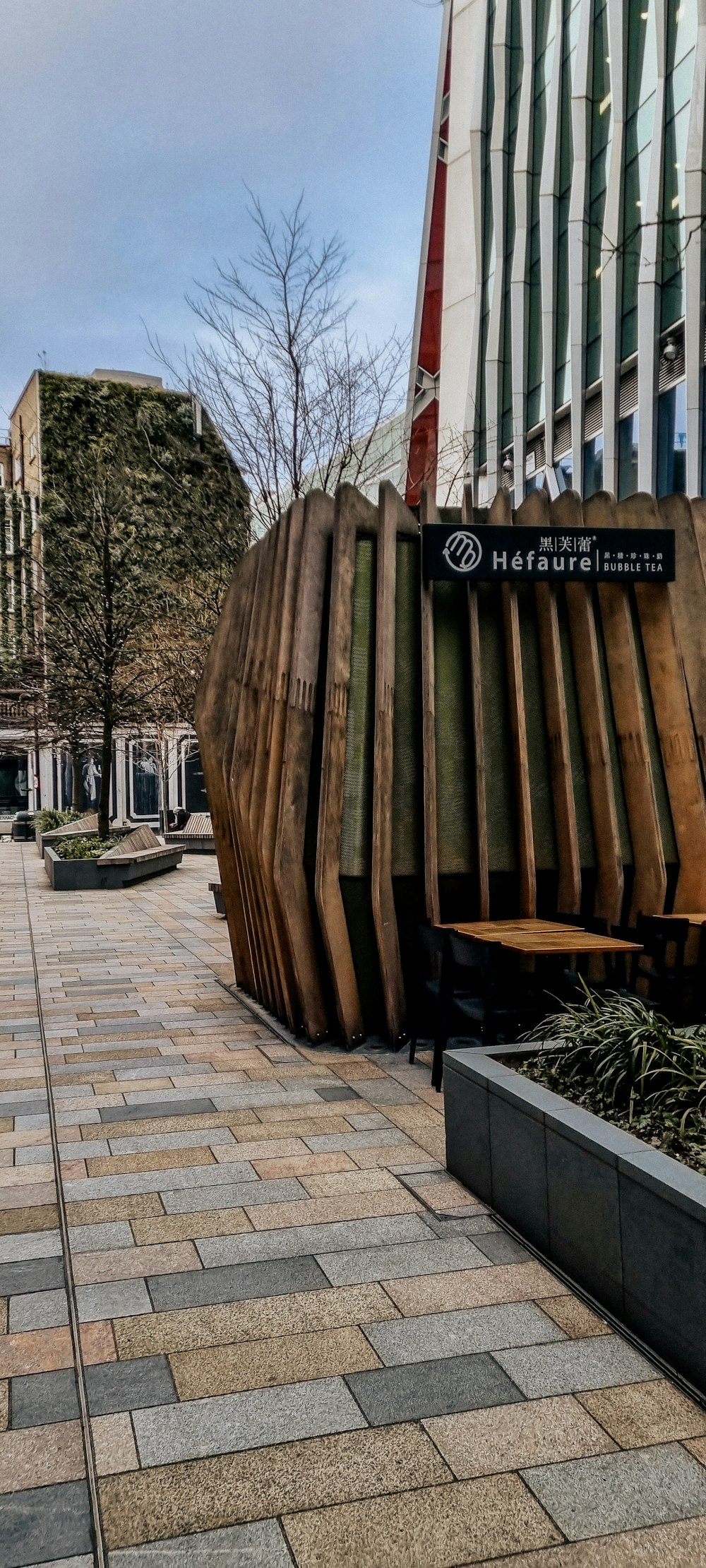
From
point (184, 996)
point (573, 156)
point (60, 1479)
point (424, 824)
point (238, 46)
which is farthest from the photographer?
point (573, 156)

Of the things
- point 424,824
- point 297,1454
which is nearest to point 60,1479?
point 297,1454

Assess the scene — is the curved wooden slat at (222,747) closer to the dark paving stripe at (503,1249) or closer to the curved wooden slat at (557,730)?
the curved wooden slat at (557,730)

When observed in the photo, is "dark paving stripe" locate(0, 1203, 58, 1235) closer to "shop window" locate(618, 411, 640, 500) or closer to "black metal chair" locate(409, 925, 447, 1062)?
"black metal chair" locate(409, 925, 447, 1062)

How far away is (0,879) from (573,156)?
18.3 meters

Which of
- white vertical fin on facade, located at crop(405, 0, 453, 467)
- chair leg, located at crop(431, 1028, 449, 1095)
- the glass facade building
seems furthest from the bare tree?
white vertical fin on facade, located at crop(405, 0, 453, 467)

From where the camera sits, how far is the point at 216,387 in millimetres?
14742

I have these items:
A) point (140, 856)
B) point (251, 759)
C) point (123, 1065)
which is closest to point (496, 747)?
point (251, 759)

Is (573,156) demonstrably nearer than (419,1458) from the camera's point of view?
No

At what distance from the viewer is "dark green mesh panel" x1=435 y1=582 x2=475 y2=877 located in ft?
23.8

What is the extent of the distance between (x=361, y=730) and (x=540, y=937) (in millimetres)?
1752

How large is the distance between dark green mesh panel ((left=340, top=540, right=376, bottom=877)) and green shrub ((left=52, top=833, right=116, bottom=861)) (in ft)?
46.7

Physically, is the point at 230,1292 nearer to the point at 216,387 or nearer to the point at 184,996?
the point at 184,996

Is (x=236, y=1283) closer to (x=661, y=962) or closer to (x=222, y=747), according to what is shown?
(x=661, y=962)

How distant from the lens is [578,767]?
750 centimetres
